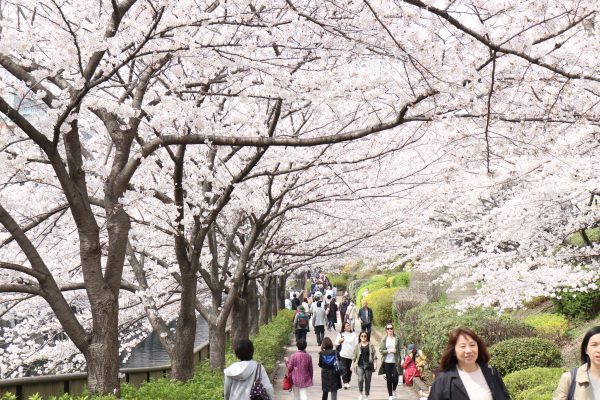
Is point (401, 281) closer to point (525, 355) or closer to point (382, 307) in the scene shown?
point (382, 307)

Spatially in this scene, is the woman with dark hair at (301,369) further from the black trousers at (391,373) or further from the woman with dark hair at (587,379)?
the woman with dark hair at (587,379)

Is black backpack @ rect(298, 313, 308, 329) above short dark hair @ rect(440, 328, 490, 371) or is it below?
above

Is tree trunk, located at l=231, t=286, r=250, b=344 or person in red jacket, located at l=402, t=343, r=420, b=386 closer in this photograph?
person in red jacket, located at l=402, t=343, r=420, b=386

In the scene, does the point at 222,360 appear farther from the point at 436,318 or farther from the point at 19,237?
the point at 19,237

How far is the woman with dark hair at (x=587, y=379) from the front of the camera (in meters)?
4.12

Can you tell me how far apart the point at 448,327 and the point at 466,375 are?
752 centimetres

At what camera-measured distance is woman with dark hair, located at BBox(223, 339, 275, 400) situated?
5.86m

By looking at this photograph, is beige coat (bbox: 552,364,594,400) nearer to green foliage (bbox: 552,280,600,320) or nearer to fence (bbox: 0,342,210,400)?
fence (bbox: 0,342,210,400)

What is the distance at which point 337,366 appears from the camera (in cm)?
1097

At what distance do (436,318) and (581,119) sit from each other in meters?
7.98

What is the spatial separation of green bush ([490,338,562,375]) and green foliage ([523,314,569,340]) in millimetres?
3136

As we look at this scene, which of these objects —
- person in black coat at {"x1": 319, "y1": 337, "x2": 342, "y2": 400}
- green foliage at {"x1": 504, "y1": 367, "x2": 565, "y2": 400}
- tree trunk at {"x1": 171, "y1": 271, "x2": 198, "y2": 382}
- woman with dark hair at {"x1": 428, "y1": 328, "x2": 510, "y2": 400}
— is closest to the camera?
woman with dark hair at {"x1": 428, "y1": 328, "x2": 510, "y2": 400}

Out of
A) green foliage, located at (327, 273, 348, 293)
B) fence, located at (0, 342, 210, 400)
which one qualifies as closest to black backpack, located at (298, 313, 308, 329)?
fence, located at (0, 342, 210, 400)

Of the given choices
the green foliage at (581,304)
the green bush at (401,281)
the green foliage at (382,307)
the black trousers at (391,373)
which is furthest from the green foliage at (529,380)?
the green bush at (401,281)
